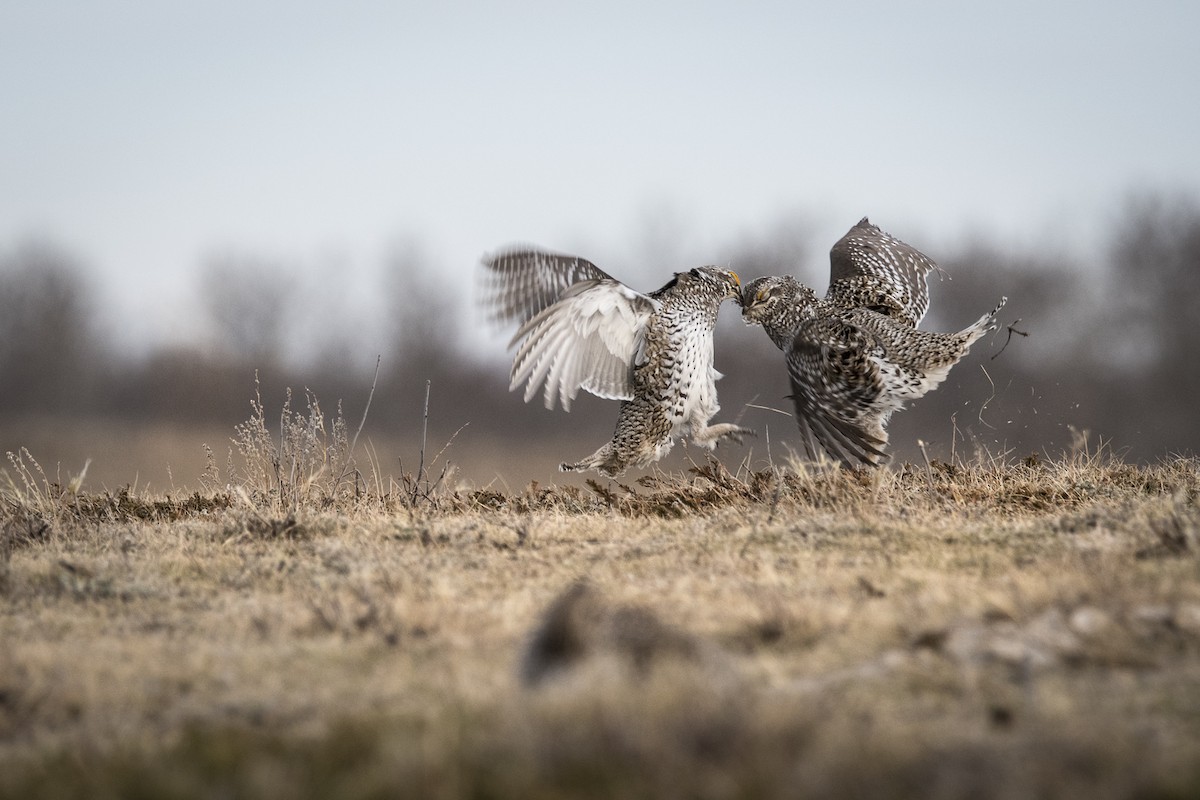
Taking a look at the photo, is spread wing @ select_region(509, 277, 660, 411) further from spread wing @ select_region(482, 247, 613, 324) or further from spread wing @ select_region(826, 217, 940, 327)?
spread wing @ select_region(826, 217, 940, 327)

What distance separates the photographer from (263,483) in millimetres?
6473

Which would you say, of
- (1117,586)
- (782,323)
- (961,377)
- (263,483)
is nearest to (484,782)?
(1117,586)

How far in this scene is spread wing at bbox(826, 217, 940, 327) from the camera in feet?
23.8

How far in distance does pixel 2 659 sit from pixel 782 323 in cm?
532

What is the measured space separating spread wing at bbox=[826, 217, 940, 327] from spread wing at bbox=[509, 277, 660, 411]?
1.58m

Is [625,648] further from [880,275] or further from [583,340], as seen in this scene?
[880,275]

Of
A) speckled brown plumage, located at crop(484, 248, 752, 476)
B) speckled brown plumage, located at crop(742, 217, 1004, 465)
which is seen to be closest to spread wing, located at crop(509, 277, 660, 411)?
speckled brown plumage, located at crop(484, 248, 752, 476)

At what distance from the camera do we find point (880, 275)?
7551 mm

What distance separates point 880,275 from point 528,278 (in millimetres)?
2711

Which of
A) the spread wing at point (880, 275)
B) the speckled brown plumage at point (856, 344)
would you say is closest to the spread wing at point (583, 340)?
the speckled brown plumage at point (856, 344)

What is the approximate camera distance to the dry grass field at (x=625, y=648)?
1880 mm

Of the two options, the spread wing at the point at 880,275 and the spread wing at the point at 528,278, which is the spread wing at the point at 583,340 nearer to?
the spread wing at the point at 528,278

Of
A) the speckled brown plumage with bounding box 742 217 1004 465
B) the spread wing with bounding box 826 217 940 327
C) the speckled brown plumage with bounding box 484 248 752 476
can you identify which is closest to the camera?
the speckled brown plumage with bounding box 742 217 1004 465

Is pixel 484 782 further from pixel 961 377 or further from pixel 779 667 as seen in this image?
pixel 961 377
